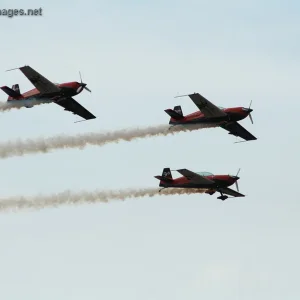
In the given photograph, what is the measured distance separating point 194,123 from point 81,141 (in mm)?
8797

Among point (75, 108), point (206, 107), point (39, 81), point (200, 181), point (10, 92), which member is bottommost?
point (200, 181)

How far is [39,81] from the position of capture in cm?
8375

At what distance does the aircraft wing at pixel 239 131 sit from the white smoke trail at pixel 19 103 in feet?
50.4

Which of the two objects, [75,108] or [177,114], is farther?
[75,108]

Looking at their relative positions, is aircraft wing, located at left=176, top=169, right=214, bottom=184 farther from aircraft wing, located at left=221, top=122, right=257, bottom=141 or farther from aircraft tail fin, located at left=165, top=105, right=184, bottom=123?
aircraft wing, located at left=221, top=122, right=257, bottom=141

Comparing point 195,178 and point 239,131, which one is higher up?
point 239,131

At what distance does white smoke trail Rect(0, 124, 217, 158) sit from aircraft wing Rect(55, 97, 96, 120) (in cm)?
171

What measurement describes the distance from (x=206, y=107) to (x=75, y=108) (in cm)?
1056

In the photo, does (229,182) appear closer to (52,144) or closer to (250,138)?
(250,138)

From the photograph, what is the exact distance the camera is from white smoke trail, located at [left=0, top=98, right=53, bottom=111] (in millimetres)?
85750

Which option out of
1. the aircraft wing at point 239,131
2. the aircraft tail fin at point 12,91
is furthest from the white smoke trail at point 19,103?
the aircraft wing at point 239,131

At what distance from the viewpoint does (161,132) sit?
90.1 m

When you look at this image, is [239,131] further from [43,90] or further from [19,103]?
[19,103]

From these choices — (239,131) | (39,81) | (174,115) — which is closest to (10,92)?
(39,81)
